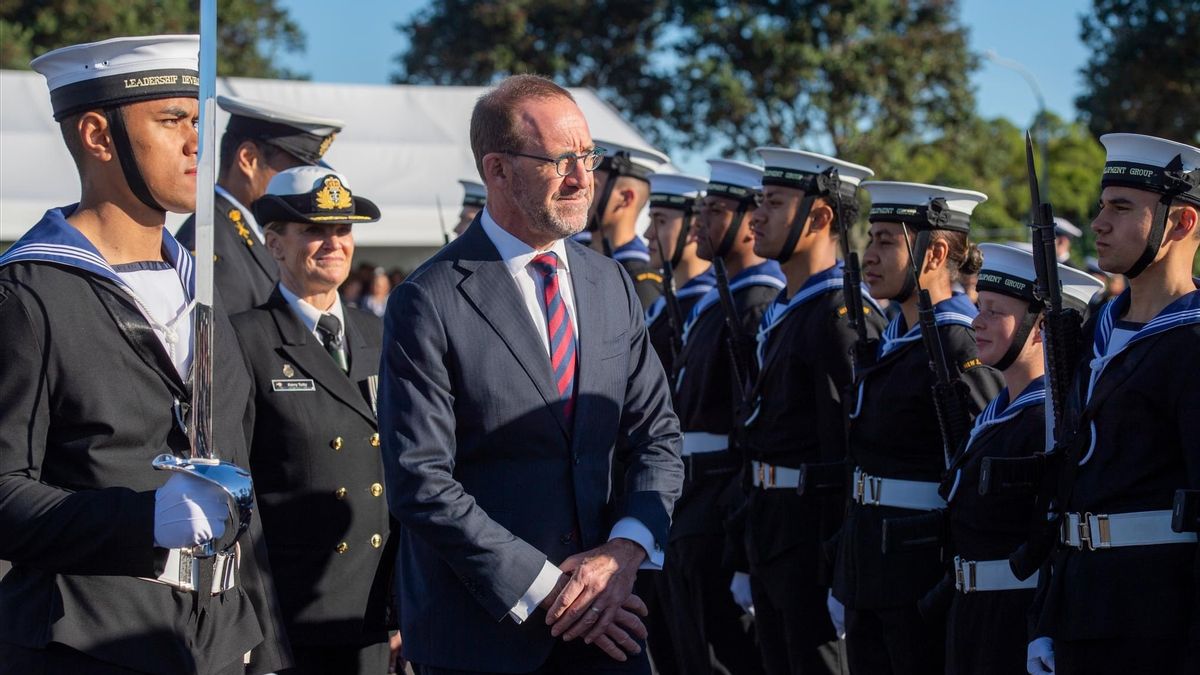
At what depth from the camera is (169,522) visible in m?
2.55

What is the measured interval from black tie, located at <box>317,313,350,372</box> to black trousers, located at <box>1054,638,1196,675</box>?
2111 mm

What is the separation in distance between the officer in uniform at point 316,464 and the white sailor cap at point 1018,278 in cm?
189

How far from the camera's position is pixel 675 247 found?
7.12 metres

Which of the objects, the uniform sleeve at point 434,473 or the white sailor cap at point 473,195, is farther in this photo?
the white sailor cap at point 473,195

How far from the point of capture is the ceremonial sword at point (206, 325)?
2.33 m

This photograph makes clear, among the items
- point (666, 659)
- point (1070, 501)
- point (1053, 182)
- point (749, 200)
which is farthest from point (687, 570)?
point (1053, 182)

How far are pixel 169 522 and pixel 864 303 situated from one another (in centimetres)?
329

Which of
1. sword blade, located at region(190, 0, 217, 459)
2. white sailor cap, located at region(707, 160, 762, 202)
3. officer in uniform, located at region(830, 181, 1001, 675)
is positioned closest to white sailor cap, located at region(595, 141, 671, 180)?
white sailor cap, located at region(707, 160, 762, 202)

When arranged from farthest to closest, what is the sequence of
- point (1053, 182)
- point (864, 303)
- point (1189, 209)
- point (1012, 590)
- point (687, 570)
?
point (1053, 182) < point (687, 570) < point (864, 303) < point (1012, 590) < point (1189, 209)

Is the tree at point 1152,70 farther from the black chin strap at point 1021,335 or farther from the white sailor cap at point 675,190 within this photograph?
the black chin strap at point 1021,335

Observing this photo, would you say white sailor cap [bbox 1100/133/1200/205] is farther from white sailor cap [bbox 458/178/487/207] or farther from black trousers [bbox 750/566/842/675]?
white sailor cap [bbox 458/178/487/207]

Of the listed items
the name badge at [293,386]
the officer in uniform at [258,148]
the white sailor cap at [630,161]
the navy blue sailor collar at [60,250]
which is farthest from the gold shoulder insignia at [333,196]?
the white sailor cap at [630,161]

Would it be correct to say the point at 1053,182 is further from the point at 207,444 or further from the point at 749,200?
the point at 207,444

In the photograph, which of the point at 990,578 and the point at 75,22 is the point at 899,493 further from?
the point at 75,22
